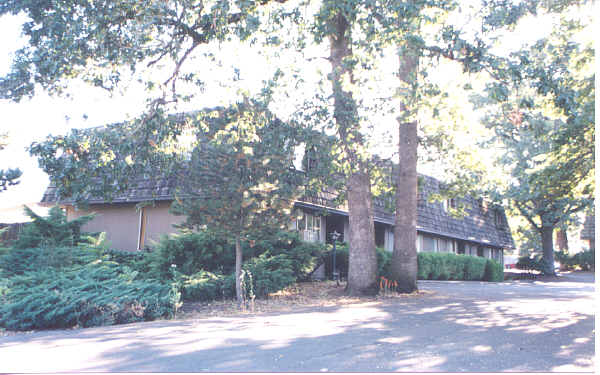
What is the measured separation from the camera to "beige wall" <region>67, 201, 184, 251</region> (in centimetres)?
1794

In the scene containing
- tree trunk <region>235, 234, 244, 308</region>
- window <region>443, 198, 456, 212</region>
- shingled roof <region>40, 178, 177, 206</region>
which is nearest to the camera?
tree trunk <region>235, 234, 244, 308</region>

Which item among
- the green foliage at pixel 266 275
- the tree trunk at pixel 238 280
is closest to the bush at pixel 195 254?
the green foliage at pixel 266 275

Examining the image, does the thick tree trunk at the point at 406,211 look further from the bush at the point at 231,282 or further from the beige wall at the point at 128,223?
the beige wall at the point at 128,223

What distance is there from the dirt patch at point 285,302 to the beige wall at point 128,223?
5672 millimetres

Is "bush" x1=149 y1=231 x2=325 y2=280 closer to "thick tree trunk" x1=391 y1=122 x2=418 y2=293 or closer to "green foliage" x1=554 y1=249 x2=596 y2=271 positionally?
"thick tree trunk" x1=391 y1=122 x2=418 y2=293

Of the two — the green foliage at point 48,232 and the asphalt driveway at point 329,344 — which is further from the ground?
the green foliage at point 48,232

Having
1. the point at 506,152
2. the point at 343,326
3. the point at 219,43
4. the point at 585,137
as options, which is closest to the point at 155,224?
the point at 219,43

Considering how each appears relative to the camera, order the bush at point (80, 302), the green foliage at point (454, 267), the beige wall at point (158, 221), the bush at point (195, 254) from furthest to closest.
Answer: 1. the green foliage at point (454, 267)
2. the beige wall at point (158, 221)
3. the bush at point (195, 254)
4. the bush at point (80, 302)

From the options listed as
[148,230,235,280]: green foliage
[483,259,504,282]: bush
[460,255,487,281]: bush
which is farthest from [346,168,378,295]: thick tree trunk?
[483,259,504,282]: bush

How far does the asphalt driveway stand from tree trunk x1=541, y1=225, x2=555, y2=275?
2725 centimetres

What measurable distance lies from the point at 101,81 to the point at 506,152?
3441cm

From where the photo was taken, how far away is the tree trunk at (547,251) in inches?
1359

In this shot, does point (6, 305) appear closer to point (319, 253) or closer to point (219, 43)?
point (219, 43)

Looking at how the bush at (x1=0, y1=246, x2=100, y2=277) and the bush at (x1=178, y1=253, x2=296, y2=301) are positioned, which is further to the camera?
the bush at (x1=0, y1=246, x2=100, y2=277)
